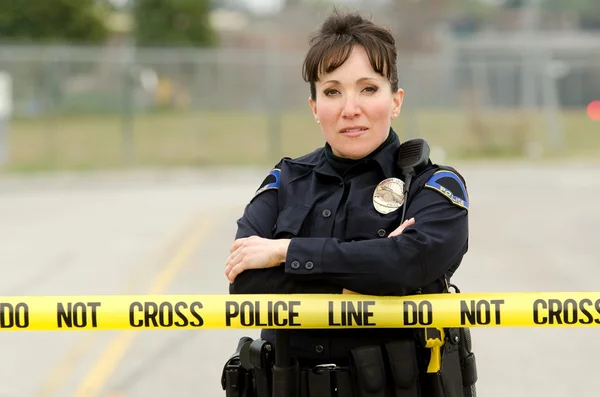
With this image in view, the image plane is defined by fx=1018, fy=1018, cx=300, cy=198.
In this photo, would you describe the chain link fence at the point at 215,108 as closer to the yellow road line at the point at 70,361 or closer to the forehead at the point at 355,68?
the yellow road line at the point at 70,361

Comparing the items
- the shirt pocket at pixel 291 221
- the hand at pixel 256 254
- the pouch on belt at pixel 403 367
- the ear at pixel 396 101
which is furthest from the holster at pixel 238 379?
the ear at pixel 396 101

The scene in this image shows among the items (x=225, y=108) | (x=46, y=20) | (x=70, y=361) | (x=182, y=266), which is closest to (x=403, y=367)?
(x=70, y=361)

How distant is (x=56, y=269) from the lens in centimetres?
1078

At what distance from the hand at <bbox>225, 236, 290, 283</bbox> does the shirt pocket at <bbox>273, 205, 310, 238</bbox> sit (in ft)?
0.26

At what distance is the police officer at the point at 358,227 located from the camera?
111 inches

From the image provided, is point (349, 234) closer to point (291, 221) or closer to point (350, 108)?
point (291, 221)

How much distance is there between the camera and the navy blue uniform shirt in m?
2.82

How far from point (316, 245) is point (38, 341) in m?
5.41

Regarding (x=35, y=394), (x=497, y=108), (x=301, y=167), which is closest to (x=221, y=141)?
(x=497, y=108)

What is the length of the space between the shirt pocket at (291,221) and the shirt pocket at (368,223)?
0.45 ft

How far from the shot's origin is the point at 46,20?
5575cm

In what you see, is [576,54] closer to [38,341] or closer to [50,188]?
[50,188]

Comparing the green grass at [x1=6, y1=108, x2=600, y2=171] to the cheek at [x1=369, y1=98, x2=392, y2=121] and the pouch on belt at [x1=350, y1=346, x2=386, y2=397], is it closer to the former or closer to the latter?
the cheek at [x1=369, y1=98, x2=392, y2=121]

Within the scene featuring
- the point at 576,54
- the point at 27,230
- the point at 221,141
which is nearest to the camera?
the point at 27,230
